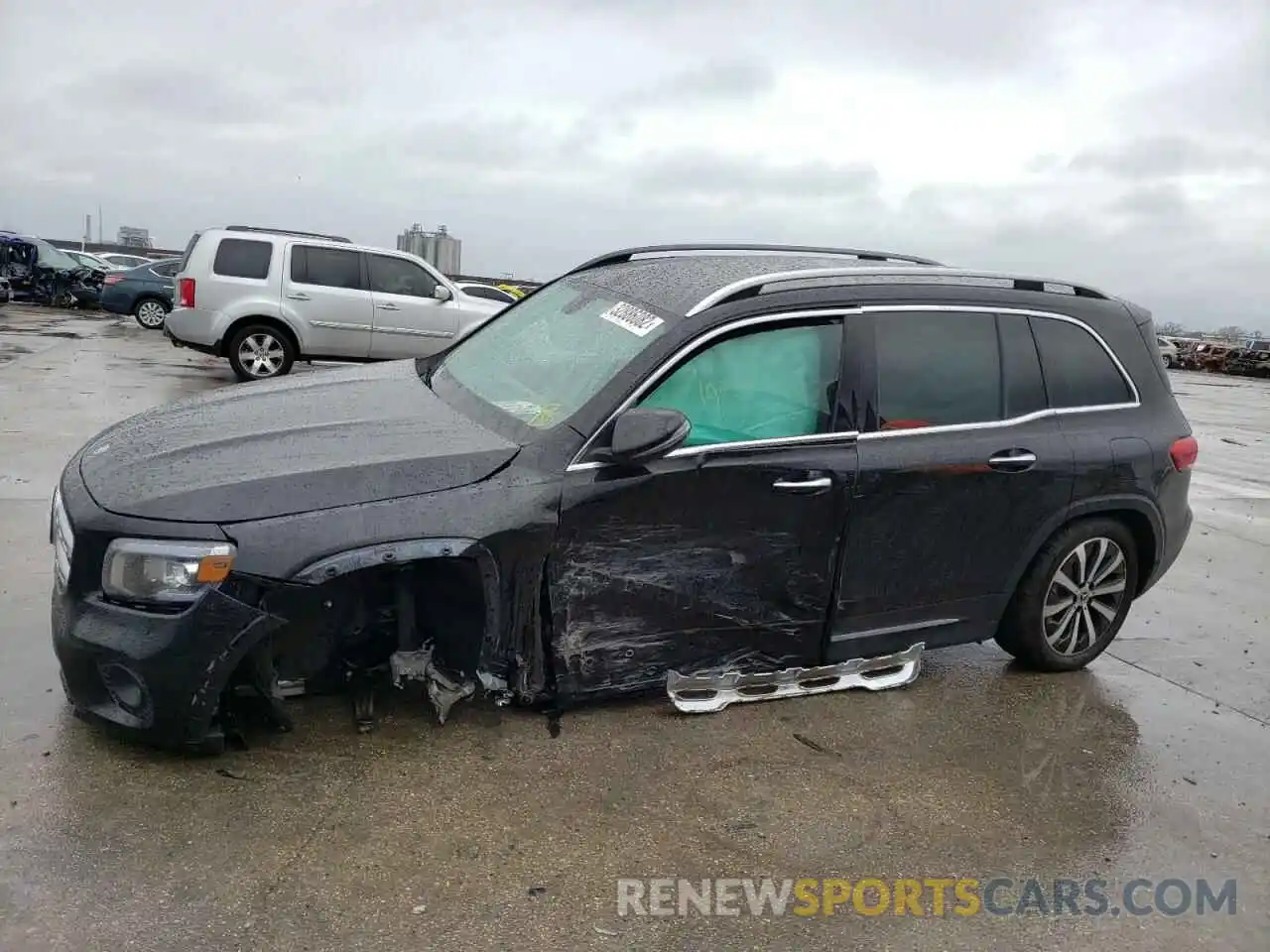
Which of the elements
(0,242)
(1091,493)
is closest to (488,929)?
(1091,493)

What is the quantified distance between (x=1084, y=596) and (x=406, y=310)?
9895 mm

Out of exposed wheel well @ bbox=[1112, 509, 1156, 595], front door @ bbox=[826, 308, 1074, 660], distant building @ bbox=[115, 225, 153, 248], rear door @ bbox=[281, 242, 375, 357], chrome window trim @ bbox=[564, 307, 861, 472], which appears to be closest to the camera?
chrome window trim @ bbox=[564, 307, 861, 472]

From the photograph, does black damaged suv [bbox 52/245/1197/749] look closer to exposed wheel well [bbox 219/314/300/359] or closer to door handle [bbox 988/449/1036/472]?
door handle [bbox 988/449/1036/472]

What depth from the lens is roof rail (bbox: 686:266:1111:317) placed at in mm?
3783

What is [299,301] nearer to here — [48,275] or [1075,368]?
[1075,368]

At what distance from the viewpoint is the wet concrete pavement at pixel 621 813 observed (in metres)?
2.69

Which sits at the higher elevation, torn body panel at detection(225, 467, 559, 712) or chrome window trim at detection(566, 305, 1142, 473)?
chrome window trim at detection(566, 305, 1142, 473)

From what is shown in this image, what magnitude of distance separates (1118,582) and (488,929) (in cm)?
331

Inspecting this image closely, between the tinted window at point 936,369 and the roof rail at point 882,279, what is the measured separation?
0.19 metres

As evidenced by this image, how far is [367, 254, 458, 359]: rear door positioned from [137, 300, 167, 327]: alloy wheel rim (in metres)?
10.4

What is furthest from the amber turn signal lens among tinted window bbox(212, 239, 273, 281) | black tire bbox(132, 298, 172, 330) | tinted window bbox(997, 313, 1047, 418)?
black tire bbox(132, 298, 172, 330)

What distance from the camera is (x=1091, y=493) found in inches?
172

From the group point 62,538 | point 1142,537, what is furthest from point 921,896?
point 62,538

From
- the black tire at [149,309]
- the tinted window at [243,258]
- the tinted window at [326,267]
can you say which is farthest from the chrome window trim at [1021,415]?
the black tire at [149,309]
